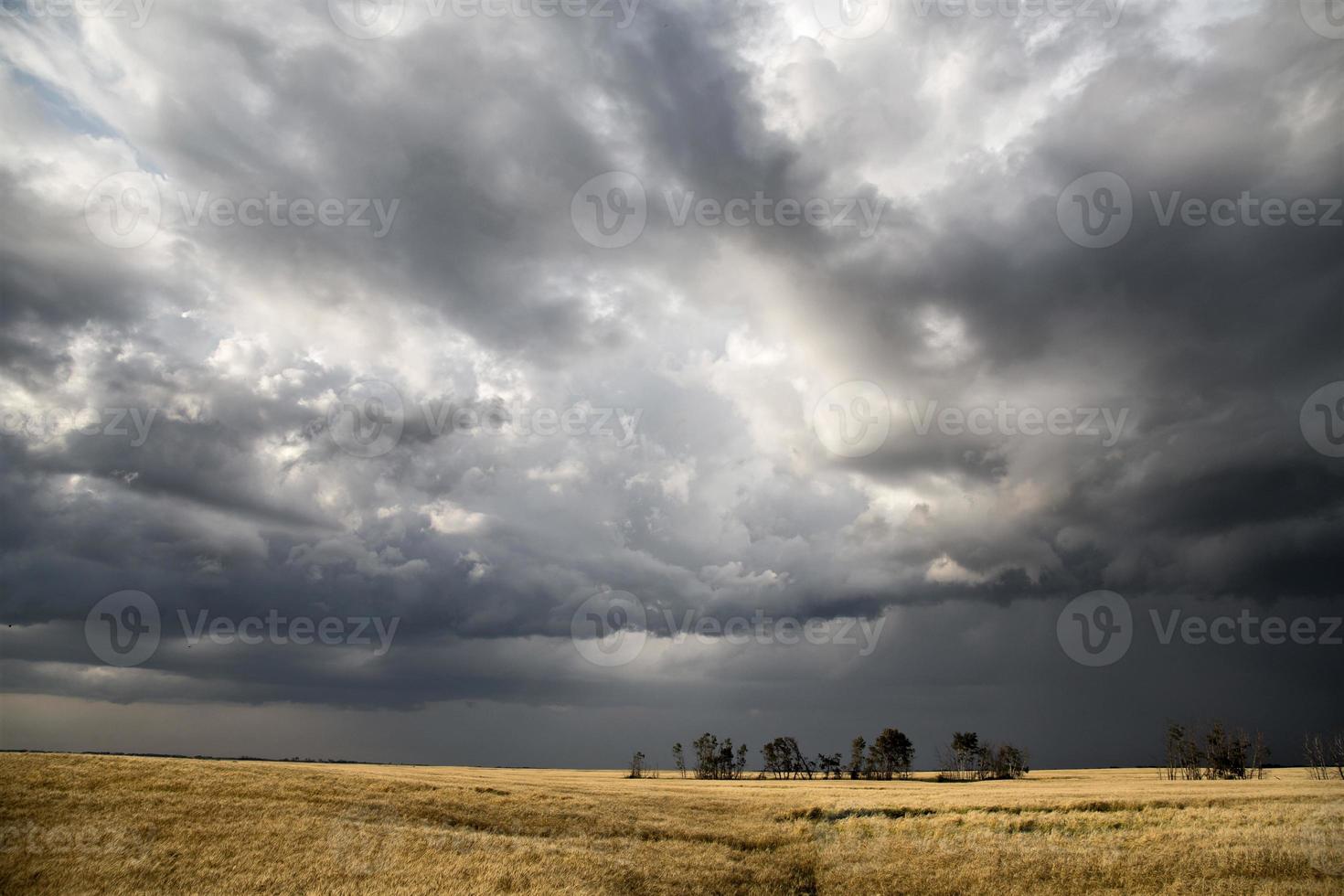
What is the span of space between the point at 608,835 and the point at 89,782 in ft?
96.2

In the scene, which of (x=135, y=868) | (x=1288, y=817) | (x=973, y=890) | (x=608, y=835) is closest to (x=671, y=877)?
(x=608, y=835)

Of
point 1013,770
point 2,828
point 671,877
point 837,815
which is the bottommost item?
point 1013,770

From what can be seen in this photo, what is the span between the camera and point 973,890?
3044 centimetres

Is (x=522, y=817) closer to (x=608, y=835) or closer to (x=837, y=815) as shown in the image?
(x=608, y=835)

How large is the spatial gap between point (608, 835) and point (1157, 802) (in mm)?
49002

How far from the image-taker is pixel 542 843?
36344 millimetres

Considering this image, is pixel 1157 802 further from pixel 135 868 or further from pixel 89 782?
pixel 89 782

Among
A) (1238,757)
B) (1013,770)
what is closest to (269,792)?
(1013,770)

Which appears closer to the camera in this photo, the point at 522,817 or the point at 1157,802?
the point at 522,817

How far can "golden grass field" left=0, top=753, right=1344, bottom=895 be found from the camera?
90.2ft

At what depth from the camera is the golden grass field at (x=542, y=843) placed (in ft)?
90.2

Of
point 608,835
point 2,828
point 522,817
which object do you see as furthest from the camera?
point 522,817

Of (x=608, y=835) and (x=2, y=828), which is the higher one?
(x=2, y=828)

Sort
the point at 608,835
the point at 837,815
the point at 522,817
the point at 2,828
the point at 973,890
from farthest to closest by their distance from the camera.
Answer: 1. the point at 837,815
2. the point at 522,817
3. the point at 608,835
4. the point at 973,890
5. the point at 2,828
